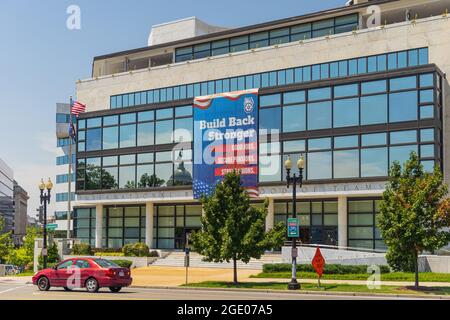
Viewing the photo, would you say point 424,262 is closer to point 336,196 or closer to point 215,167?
point 336,196

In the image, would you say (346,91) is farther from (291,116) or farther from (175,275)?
(175,275)

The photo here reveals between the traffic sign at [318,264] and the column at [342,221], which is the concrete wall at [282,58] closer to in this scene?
the column at [342,221]

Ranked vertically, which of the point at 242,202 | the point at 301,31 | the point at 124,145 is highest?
the point at 301,31

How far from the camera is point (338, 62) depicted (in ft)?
187

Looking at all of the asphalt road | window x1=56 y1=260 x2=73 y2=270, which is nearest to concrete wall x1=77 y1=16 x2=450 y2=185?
the asphalt road

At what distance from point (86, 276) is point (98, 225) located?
38.6 m

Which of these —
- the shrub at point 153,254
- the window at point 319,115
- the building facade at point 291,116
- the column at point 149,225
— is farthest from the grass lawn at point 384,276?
the column at point 149,225

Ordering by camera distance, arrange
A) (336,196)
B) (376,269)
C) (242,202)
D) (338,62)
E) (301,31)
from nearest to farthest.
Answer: (242,202)
(376,269)
(336,196)
(338,62)
(301,31)

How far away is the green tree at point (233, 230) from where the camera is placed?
118ft

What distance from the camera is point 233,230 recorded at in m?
36.1

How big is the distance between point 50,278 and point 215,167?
1096 inches

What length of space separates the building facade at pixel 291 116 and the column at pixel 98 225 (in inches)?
5.8
